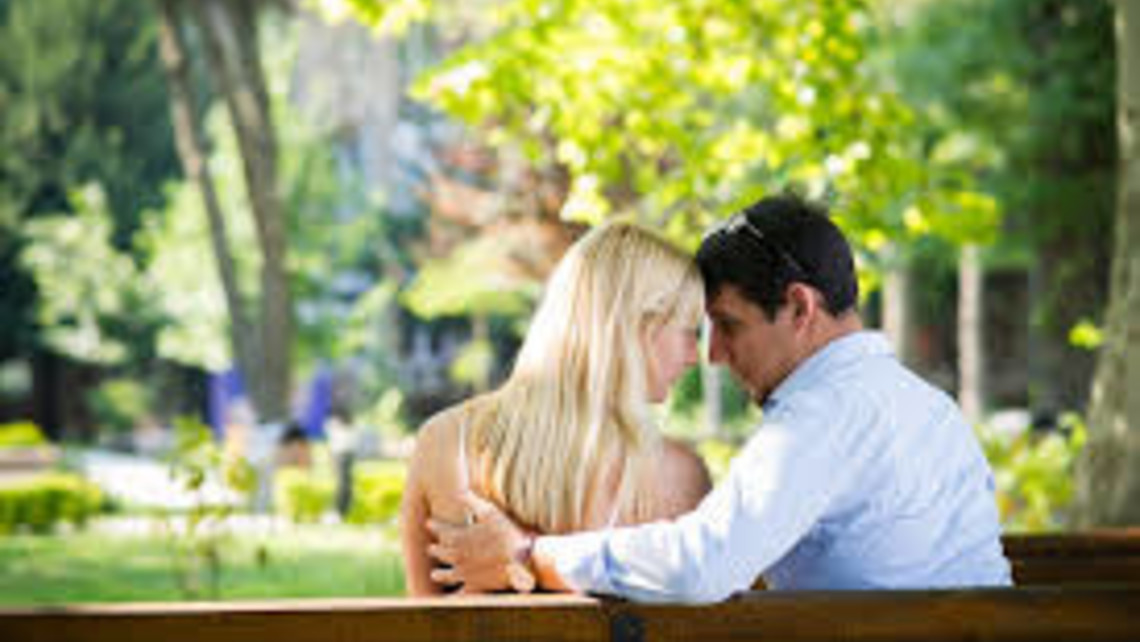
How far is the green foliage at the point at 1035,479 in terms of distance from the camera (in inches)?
418

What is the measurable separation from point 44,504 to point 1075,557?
14.3 meters

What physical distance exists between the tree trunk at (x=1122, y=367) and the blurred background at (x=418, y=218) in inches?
0.9

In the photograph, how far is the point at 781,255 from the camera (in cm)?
316

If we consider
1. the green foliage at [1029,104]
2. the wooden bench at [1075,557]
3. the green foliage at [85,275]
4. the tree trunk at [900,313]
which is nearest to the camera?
the wooden bench at [1075,557]

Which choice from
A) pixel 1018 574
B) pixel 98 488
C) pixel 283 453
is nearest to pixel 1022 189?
pixel 283 453

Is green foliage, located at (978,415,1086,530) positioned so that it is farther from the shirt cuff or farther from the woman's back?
the shirt cuff

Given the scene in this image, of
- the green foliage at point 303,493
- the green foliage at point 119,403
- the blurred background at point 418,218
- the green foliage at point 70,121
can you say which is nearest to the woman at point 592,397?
the blurred background at point 418,218

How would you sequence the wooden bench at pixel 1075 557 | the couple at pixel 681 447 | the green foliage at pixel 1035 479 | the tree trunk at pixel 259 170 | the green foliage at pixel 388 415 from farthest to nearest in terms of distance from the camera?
the tree trunk at pixel 259 170 → the green foliage at pixel 1035 479 → the green foliage at pixel 388 415 → the wooden bench at pixel 1075 557 → the couple at pixel 681 447

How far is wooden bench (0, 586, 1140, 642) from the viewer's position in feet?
8.35

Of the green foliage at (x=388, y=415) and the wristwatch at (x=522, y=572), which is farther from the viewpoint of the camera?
the green foliage at (x=388, y=415)

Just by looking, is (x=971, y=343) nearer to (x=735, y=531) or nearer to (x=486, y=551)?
(x=486, y=551)

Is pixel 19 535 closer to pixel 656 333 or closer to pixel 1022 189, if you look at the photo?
pixel 1022 189

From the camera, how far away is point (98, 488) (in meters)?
18.0

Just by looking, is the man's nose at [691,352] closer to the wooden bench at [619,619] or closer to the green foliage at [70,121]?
the wooden bench at [619,619]
